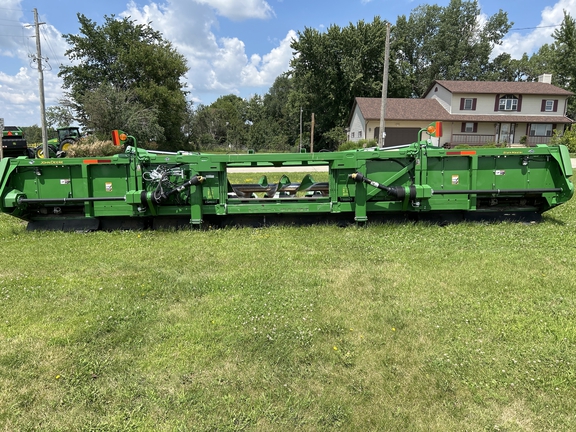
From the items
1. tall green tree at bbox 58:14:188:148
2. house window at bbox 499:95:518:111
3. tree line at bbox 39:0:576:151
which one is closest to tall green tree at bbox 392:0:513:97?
tree line at bbox 39:0:576:151

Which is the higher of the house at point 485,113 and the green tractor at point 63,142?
the house at point 485,113

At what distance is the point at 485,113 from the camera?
4050cm

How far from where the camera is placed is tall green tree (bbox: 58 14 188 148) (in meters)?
40.6

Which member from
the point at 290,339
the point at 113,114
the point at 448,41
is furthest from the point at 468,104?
the point at 290,339

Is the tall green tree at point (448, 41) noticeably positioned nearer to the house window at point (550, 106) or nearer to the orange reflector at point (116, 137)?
the house window at point (550, 106)

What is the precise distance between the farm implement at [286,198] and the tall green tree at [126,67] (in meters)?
33.7

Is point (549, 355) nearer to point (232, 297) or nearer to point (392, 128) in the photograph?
point (232, 297)

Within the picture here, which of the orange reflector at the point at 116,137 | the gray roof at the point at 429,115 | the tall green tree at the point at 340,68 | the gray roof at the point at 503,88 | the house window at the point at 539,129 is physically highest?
the tall green tree at the point at 340,68

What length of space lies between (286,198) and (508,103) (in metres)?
41.2

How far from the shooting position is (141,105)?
38.2 m

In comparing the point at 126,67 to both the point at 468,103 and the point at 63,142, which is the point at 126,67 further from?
the point at 468,103

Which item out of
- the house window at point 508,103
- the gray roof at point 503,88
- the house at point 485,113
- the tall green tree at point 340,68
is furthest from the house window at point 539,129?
the tall green tree at point 340,68

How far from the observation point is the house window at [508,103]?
40062 mm

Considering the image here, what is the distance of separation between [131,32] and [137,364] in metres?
47.7
